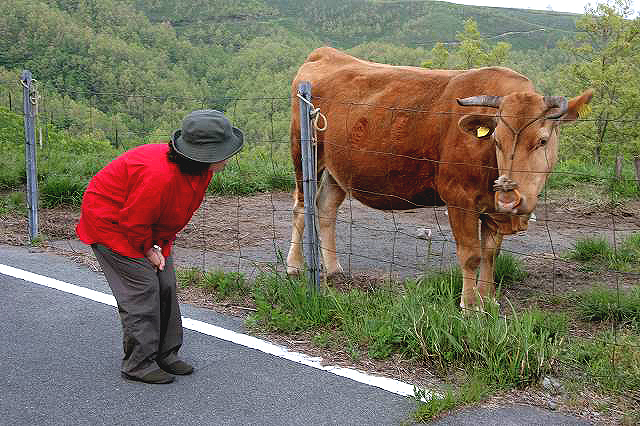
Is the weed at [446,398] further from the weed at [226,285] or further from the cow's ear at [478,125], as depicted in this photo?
the weed at [226,285]

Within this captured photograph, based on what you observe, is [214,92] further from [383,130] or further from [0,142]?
[383,130]

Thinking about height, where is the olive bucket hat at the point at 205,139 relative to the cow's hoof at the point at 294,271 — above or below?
above

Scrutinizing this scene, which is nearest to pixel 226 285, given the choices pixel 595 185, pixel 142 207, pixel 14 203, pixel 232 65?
pixel 142 207

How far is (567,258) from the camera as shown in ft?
23.4

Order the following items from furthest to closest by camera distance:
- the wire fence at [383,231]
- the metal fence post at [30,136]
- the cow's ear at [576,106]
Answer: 1. the metal fence post at [30,136]
2. the wire fence at [383,231]
3. the cow's ear at [576,106]

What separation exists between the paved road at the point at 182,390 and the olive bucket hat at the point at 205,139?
137cm

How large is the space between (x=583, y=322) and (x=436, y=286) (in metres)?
1.15

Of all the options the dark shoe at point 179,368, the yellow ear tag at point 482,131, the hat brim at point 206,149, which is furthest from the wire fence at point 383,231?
the hat brim at point 206,149

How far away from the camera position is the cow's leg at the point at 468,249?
545 cm

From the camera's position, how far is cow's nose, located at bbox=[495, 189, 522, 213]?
16.0 ft

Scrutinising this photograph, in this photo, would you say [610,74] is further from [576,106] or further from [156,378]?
[156,378]

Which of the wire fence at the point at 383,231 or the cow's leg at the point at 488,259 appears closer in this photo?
the cow's leg at the point at 488,259

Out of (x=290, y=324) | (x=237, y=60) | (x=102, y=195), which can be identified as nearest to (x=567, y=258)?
(x=290, y=324)

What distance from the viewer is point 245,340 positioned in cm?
495
